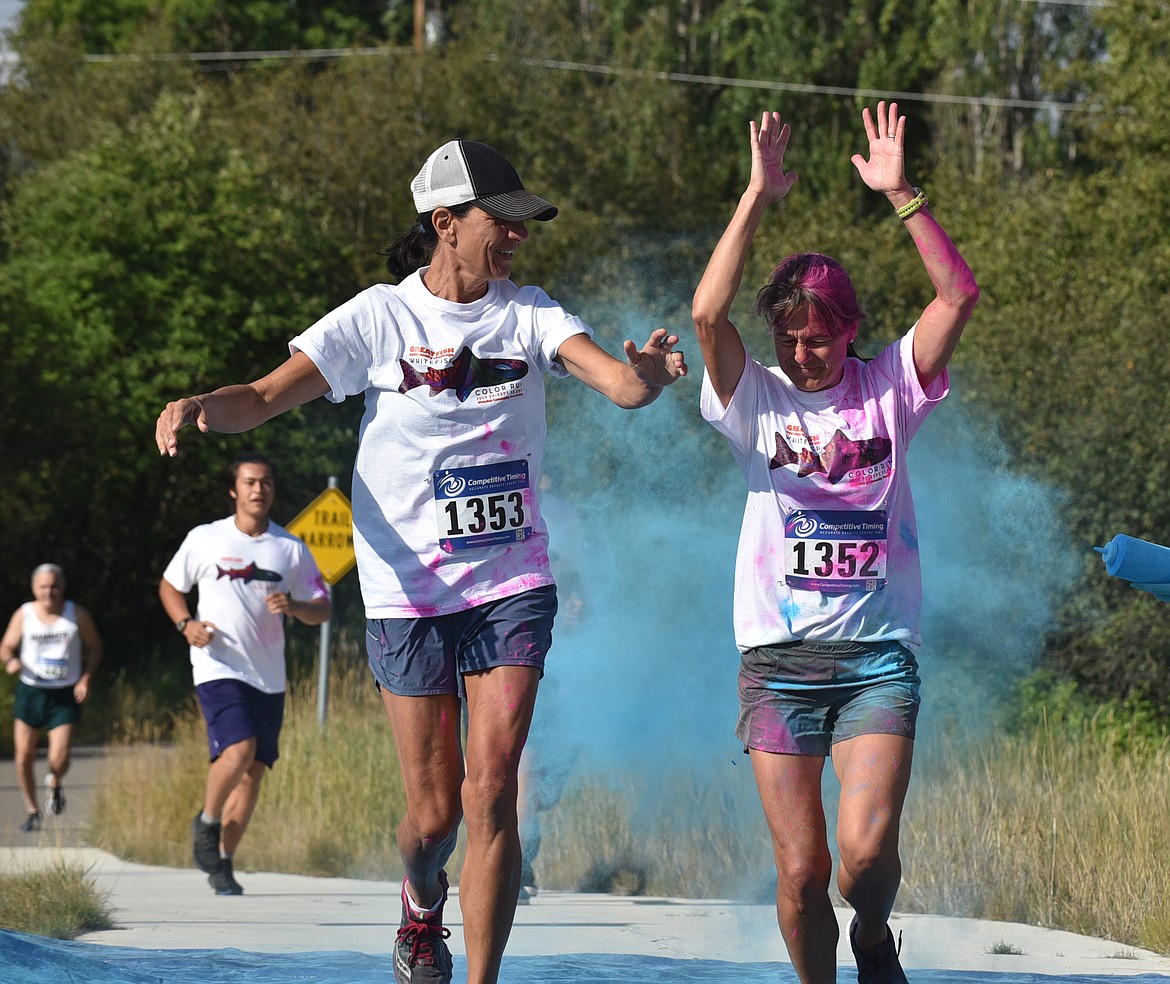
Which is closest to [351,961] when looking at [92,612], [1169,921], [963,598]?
[1169,921]

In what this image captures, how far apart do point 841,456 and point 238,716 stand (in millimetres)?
4545

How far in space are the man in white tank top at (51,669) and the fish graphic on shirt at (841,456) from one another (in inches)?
330

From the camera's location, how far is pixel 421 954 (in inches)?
179

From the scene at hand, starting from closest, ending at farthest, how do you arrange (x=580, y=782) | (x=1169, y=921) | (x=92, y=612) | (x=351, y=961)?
(x=351, y=961), (x=1169, y=921), (x=580, y=782), (x=92, y=612)

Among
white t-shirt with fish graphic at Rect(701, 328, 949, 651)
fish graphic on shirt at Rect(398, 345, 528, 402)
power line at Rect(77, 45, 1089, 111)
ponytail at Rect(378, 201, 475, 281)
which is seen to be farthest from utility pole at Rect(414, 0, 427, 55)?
white t-shirt with fish graphic at Rect(701, 328, 949, 651)

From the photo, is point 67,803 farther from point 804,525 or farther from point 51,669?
point 804,525

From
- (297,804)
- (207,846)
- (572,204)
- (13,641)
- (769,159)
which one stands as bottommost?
(207,846)

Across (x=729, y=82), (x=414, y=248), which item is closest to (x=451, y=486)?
(x=414, y=248)

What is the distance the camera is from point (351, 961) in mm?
5602

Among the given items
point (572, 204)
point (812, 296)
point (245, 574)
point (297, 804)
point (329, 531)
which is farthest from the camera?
point (572, 204)

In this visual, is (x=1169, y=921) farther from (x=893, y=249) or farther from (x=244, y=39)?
(x=244, y=39)

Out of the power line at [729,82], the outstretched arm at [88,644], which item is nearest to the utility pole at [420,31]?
the power line at [729,82]

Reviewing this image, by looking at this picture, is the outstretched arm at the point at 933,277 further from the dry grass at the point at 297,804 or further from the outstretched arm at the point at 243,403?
the dry grass at the point at 297,804

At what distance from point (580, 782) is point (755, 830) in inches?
42.5
